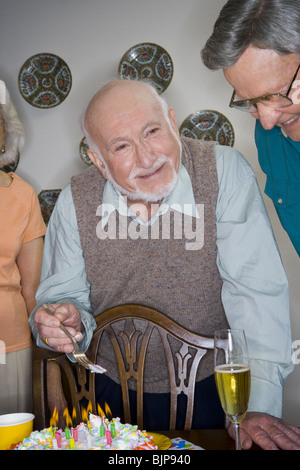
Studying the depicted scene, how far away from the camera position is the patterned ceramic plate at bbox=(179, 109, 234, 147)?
262 cm

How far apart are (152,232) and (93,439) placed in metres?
0.77

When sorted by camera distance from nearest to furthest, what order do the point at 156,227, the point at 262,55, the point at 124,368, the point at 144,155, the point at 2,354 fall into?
the point at 262,55
the point at 124,368
the point at 144,155
the point at 156,227
the point at 2,354

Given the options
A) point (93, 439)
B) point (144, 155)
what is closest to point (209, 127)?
point (144, 155)

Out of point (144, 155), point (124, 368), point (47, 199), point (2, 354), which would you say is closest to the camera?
point (124, 368)

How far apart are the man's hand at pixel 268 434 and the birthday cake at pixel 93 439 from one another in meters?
0.19

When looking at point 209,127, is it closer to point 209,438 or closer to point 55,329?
point 55,329

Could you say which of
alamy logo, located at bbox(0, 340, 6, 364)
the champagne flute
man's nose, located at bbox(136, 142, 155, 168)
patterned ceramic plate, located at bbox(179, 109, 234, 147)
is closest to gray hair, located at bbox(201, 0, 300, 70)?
man's nose, located at bbox(136, 142, 155, 168)

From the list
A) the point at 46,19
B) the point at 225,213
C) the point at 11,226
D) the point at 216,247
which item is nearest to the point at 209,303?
the point at 216,247

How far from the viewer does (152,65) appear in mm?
2654

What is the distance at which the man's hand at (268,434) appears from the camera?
887mm

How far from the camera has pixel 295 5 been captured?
3.62ft

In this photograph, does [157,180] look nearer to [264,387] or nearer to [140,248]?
[140,248]

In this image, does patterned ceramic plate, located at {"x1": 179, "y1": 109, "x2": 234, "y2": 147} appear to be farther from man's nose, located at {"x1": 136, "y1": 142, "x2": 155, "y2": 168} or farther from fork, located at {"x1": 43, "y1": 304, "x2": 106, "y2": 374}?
fork, located at {"x1": 43, "y1": 304, "x2": 106, "y2": 374}

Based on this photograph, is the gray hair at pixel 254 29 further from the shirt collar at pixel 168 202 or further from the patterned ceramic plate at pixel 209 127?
the patterned ceramic plate at pixel 209 127
